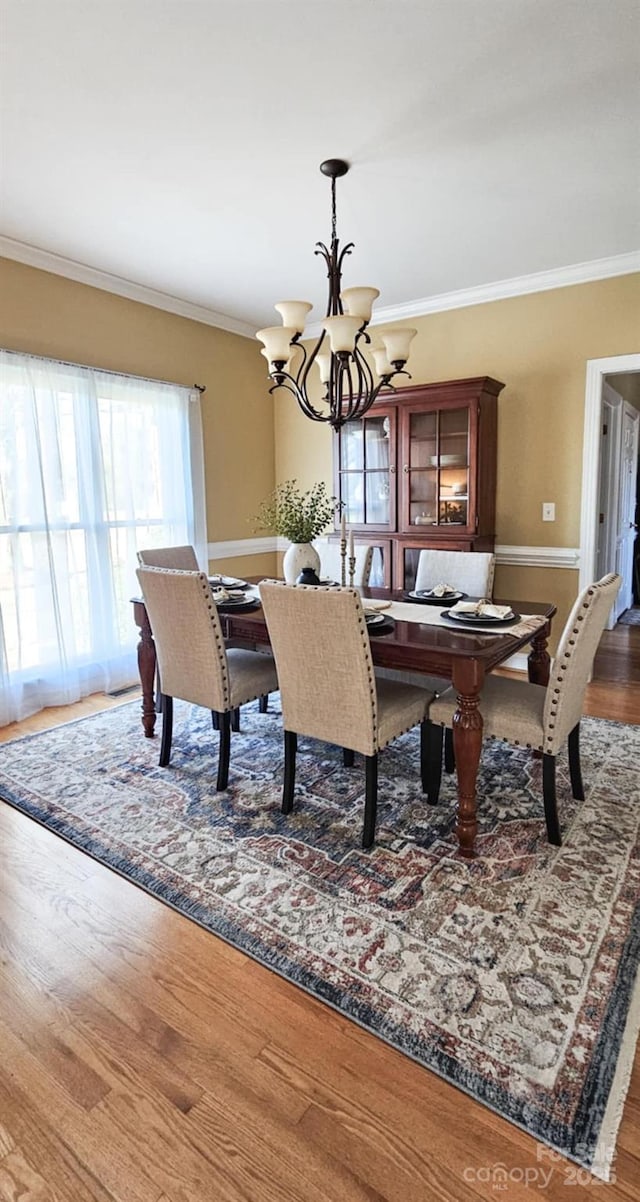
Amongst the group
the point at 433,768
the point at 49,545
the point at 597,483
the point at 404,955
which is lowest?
the point at 404,955

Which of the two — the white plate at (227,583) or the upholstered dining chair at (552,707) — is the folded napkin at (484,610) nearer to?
the upholstered dining chair at (552,707)

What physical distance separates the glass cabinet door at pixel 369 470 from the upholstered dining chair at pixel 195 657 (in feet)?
6.19

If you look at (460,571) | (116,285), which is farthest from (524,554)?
(116,285)

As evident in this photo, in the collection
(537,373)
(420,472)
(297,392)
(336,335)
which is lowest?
(420,472)

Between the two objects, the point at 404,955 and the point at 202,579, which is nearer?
the point at 404,955

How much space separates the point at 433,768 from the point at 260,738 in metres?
1.08

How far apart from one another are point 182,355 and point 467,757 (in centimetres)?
354

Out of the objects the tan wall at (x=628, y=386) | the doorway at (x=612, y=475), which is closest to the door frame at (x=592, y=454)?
the doorway at (x=612, y=475)

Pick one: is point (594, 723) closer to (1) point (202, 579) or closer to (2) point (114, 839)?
(1) point (202, 579)

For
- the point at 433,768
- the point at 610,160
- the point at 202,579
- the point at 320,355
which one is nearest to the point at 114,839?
the point at 202,579

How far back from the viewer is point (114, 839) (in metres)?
2.24

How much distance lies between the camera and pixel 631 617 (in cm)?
598

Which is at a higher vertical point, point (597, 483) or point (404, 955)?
point (597, 483)

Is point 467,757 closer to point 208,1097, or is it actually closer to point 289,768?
point 289,768
